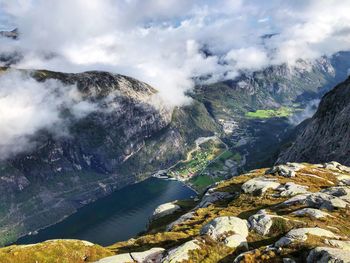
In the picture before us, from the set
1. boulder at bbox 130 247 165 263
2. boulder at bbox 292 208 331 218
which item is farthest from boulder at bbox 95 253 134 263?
boulder at bbox 292 208 331 218

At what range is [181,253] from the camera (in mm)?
45719

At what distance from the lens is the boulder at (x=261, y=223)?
177ft

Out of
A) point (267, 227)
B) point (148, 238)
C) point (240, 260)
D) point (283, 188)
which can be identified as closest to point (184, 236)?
point (148, 238)

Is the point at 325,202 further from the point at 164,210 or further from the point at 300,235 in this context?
the point at 164,210

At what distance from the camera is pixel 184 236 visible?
59406mm

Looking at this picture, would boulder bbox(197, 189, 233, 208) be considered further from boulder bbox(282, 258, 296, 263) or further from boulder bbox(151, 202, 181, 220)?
boulder bbox(282, 258, 296, 263)

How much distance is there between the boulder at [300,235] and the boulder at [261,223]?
23.6 ft

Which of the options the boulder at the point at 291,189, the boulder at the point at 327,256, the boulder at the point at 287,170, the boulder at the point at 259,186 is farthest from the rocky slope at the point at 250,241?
the boulder at the point at 287,170

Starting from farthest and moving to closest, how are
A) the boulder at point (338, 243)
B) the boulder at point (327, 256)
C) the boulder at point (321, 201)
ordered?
the boulder at point (321, 201) → the boulder at point (338, 243) → the boulder at point (327, 256)

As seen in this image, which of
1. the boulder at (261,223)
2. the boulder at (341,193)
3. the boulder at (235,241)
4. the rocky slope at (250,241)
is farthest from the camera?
the boulder at (341,193)

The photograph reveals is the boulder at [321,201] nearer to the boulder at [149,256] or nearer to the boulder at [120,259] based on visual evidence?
the boulder at [149,256]

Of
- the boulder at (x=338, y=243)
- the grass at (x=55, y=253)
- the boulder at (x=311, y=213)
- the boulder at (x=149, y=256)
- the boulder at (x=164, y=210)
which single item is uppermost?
the grass at (x=55, y=253)

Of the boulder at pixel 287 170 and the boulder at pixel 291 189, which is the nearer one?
the boulder at pixel 291 189

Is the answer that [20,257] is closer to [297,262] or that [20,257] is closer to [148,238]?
[148,238]
